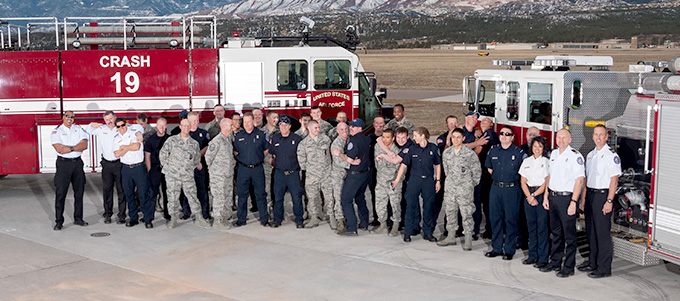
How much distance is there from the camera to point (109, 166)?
1188cm

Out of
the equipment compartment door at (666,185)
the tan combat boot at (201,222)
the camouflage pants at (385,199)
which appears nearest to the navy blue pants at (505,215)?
the camouflage pants at (385,199)

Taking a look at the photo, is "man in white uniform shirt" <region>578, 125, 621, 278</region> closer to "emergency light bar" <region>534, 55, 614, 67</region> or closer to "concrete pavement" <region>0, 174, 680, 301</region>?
"concrete pavement" <region>0, 174, 680, 301</region>

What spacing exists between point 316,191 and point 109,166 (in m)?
3.21

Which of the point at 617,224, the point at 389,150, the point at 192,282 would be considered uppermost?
the point at 389,150

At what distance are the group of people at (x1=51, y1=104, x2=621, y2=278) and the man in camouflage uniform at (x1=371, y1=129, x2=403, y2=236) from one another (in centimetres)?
2

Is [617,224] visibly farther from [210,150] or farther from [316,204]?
[210,150]

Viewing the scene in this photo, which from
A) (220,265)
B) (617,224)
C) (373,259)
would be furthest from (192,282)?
(617,224)

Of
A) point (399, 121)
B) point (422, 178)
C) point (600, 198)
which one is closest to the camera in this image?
point (600, 198)

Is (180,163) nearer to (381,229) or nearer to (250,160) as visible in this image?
(250,160)

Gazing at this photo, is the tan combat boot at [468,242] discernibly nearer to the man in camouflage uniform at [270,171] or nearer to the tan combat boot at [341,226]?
the tan combat boot at [341,226]

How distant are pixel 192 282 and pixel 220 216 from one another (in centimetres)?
272

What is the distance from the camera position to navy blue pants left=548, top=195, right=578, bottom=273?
9.20 meters

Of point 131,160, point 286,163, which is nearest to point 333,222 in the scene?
point 286,163

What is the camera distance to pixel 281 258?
33.2ft
